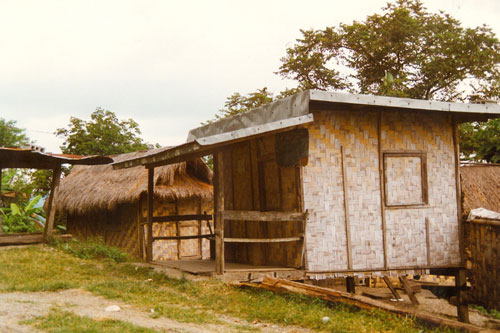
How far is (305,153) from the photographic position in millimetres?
8094

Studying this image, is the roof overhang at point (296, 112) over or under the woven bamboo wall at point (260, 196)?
over

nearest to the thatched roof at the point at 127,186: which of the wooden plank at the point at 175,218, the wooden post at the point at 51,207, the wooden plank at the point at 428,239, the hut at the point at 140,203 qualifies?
the hut at the point at 140,203

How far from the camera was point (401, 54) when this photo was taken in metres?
23.1

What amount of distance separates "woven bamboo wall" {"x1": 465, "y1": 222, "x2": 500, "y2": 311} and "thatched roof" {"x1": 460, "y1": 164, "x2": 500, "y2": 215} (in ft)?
10.5

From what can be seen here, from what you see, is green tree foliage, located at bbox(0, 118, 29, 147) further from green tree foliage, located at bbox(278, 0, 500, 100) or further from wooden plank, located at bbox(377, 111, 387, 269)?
wooden plank, located at bbox(377, 111, 387, 269)

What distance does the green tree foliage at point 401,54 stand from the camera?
20969 mm

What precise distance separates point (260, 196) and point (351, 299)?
128 inches

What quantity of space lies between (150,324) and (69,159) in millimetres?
7559

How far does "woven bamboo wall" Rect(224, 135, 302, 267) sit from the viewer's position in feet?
28.9

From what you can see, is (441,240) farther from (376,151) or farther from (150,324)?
(150,324)

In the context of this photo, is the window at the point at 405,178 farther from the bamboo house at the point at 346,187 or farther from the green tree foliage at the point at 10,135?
the green tree foliage at the point at 10,135

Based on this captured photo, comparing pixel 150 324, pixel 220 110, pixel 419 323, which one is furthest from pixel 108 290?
pixel 220 110

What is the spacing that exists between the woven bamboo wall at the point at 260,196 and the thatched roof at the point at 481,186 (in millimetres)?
6036

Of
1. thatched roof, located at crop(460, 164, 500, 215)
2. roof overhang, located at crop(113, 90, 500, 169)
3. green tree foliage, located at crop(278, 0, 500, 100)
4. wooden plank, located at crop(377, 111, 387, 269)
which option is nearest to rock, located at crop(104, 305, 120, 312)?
roof overhang, located at crop(113, 90, 500, 169)
